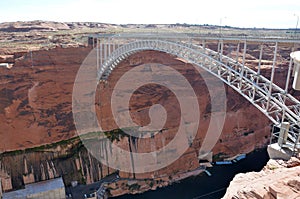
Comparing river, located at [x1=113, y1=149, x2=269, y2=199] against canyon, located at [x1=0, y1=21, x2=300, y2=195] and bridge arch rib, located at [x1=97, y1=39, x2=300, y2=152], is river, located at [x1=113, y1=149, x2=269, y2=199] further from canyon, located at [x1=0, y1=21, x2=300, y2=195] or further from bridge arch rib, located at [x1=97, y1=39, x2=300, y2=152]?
bridge arch rib, located at [x1=97, y1=39, x2=300, y2=152]

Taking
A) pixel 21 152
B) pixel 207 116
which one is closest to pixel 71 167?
pixel 21 152

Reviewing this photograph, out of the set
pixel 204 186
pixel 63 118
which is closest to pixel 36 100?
pixel 63 118

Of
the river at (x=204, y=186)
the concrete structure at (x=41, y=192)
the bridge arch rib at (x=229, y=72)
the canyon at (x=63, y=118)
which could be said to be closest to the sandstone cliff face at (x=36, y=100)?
the canyon at (x=63, y=118)

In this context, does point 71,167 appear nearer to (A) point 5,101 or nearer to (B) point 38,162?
(B) point 38,162

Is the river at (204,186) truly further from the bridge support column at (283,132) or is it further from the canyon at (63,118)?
the bridge support column at (283,132)

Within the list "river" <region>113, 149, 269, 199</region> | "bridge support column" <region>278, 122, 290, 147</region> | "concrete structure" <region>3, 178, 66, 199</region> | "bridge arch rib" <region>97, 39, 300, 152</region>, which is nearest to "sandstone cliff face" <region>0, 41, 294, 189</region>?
"concrete structure" <region>3, 178, 66, 199</region>

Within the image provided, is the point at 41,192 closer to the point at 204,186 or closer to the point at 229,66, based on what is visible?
the point at 204,186
